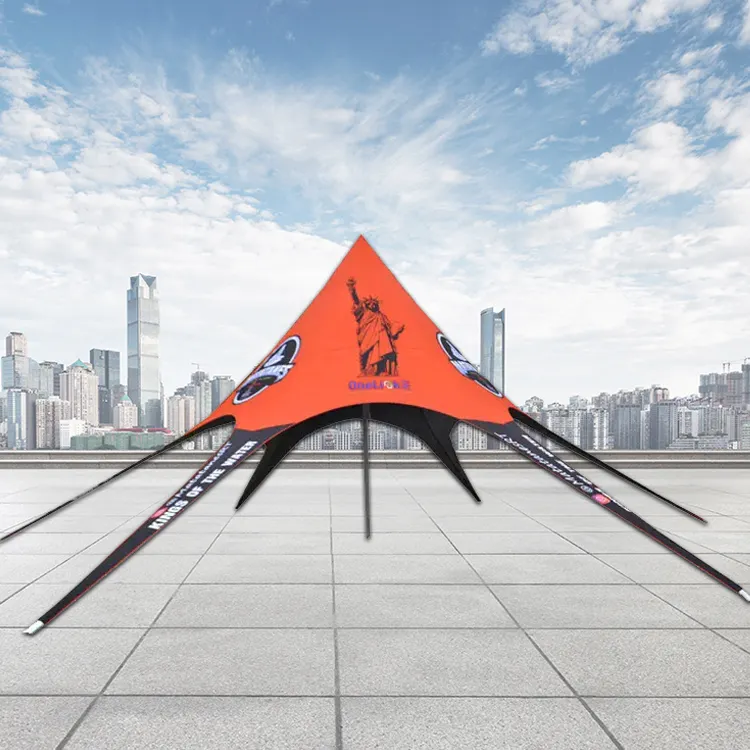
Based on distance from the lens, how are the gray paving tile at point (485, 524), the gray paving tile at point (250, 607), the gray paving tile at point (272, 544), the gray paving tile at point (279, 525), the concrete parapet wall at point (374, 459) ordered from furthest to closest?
the concrete parapet wall at point (374, 459) < the gray paving tile at point (485, 524) < the gray paving tile at point (279, 525) < the gray paving tile at point (272, 544) < the gray paving tile at point (250, 607)

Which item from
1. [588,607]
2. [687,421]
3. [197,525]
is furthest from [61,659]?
[687,421]

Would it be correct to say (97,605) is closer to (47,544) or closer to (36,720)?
(36,720)

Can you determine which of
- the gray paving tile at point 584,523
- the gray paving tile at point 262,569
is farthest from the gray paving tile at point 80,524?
the gray paving tile at point 584,523

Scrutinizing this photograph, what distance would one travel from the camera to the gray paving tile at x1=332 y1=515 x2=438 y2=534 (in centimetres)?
945

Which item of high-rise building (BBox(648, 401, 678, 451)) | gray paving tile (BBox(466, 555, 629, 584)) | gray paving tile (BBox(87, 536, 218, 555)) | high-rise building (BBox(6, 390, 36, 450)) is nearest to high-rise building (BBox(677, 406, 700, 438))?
high-rise building (BBox(648, 401, 678, 451))

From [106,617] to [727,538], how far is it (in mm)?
8509

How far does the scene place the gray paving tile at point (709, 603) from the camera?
18.3 ft

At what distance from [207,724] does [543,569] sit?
4697 millimetres

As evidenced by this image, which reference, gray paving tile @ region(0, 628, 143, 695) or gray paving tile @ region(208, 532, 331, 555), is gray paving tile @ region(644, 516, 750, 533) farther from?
gray paving tile @ region(0, 628, 143, 695)

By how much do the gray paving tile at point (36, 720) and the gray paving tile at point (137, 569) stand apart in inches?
96.3

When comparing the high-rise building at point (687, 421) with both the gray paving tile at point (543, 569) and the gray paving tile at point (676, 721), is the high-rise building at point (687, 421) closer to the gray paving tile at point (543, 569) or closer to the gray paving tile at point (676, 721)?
the gray paving tile at point (543, 569)

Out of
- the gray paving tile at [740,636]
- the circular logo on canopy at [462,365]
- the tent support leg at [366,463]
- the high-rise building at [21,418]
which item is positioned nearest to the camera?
the gray paving tile at [740,636]

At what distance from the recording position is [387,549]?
8227 mm

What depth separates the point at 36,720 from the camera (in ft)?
12.3
